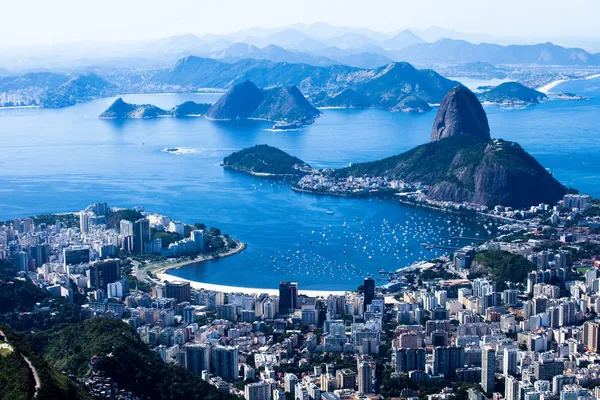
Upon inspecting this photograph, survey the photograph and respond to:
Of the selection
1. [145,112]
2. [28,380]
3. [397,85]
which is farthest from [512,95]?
[28,380]

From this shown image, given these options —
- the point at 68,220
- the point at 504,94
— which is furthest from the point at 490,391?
the point at 504,94

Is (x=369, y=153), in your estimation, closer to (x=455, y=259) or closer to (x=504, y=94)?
(x=455, y=259)

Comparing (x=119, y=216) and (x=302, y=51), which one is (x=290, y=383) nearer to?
(x=119, y=216)

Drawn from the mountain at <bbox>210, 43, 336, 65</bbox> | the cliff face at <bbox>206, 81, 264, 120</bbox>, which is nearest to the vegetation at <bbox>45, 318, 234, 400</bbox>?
the cliff face at <bbox>206, 81, 264, 120</bbox>

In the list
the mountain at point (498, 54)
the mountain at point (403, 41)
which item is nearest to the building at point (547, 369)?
the mountain at point (498, 54)

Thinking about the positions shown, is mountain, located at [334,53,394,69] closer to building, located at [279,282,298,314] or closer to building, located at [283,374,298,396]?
building, located at [279,282,298,314]
